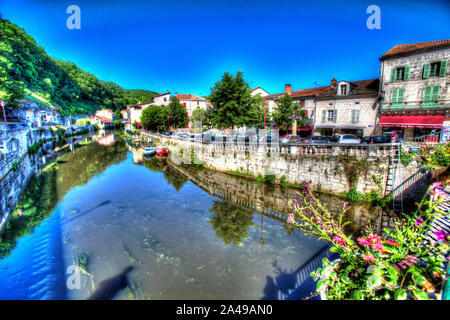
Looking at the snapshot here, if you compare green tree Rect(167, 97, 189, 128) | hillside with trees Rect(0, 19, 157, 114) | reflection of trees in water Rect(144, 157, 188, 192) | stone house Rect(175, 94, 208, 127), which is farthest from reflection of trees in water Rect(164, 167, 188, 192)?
stone house Rect(175, 94, 208, 127)

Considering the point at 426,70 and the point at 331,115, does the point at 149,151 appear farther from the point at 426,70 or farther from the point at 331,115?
the point at 426,70

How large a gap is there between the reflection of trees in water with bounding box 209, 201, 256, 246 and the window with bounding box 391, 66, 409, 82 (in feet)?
68.4

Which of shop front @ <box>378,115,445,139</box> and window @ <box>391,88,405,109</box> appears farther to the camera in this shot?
window @ <box>391,88,405,109</box>

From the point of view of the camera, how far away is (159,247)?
10594 millimetres

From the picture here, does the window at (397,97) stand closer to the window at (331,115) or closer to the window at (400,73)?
the window at (400,73)

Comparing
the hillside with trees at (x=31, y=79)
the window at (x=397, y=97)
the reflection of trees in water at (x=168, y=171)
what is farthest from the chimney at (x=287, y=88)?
the hillside with trees at (x=31, y=79)

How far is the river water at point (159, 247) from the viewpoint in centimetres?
811

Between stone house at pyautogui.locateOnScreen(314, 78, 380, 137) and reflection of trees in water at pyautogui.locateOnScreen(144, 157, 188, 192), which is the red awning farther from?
reflection of trees in water at pyautogui.locateOnScreen(144, 157, 188, 192)

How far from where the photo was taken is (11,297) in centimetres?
753

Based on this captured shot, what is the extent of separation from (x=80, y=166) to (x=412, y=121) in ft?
126

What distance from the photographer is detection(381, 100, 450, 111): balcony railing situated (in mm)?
18578

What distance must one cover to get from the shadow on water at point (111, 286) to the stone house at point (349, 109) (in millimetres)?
26771

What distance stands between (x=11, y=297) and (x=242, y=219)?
35.9 feet
